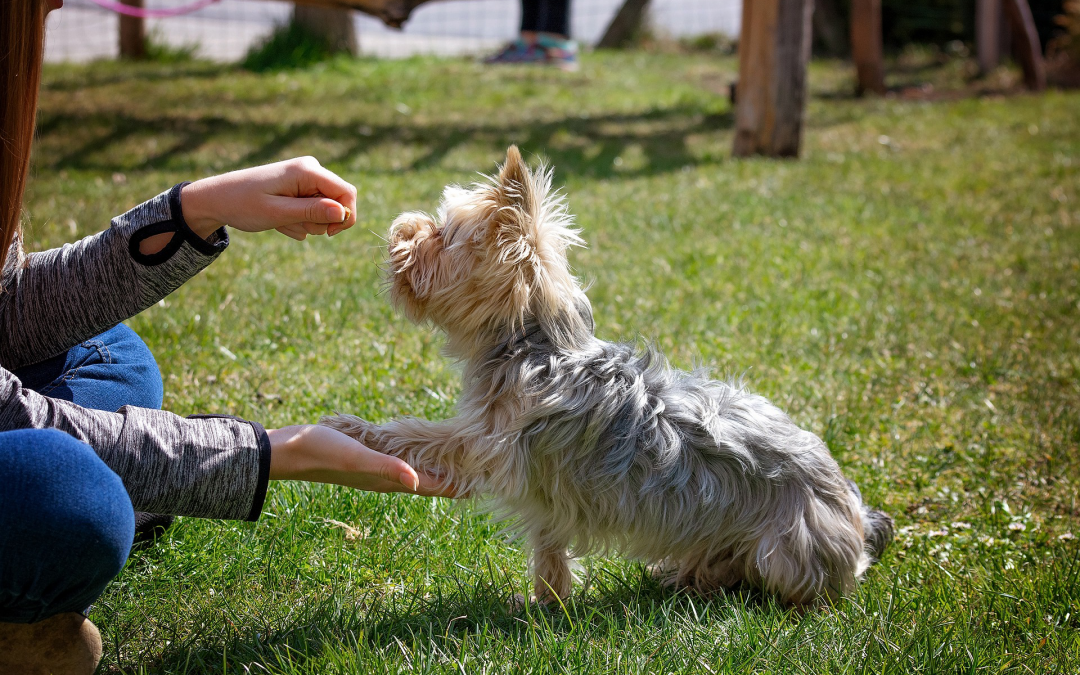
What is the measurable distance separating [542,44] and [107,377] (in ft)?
38.2

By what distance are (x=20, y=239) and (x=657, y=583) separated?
2305 millimetres

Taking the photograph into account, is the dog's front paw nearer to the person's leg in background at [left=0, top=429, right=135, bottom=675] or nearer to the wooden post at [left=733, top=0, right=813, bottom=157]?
the person's leg in background at [left=0, top=429, right=135, bottom=675]

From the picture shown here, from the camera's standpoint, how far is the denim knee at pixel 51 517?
1680mm

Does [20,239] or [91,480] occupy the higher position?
[20,239]

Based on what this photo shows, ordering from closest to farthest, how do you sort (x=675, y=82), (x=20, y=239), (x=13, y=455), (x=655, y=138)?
(x=13, y=455), (x=20, y=239), (x=655, y=138), (x=675, y=82)

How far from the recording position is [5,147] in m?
2.22

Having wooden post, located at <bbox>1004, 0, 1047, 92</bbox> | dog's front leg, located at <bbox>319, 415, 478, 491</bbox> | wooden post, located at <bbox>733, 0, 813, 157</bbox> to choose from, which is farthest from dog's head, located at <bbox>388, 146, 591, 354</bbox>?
wooden post, located at <bbox>1004, 0, 1047, 92</bbox>

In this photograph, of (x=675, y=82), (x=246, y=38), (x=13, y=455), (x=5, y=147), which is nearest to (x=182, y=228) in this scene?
(x=5, y=147)

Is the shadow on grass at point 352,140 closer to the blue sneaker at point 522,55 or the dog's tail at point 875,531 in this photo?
the blue sneaker at point 522,55

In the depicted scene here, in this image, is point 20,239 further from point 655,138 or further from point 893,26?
point 893,26

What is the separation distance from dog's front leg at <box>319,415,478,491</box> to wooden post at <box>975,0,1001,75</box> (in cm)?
1432

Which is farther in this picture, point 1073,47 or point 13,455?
point 1073,47

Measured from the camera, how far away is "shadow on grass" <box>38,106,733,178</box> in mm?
7613

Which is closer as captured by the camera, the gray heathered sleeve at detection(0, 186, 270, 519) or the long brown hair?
the gray heathered sleeve at detection(0, 186, 270, 519)
